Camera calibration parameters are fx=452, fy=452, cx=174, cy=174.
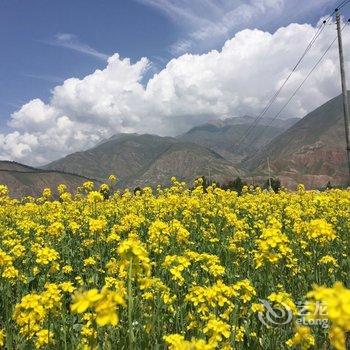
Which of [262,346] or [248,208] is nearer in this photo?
[262,346]

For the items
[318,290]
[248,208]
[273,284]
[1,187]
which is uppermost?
[1,187]

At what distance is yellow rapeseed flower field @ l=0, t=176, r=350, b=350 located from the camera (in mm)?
3816

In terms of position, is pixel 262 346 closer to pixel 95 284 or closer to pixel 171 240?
pixel 95 284

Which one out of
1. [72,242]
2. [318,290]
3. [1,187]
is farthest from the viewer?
Result: [1,187]

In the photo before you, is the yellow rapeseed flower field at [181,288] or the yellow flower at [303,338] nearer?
the yellow flower at [303,338]

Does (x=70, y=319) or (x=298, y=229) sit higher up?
(x=298, y=229)

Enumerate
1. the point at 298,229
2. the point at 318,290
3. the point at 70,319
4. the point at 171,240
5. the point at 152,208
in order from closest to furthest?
the point at 318,290 → the point at 70,319 → the point at 298,229 → the point at 171,240 → the point at 152,208

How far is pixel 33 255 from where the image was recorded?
10.0m

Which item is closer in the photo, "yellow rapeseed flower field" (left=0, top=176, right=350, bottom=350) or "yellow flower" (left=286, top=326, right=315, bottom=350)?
"yellow flower" (left=286, top=326, right=315, bottom=350)

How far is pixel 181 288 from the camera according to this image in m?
8.00

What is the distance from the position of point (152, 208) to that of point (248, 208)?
352 cm

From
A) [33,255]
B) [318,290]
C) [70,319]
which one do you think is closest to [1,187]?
[33,255]

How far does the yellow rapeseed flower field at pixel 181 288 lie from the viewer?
3.82m

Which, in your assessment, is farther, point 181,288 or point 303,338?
point 181,288
